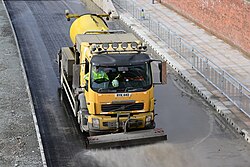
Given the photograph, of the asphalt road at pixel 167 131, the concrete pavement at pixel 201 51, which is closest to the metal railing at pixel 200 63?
the concrete pavement at pixel 201 51

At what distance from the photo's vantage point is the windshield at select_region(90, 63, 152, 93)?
17.3 m

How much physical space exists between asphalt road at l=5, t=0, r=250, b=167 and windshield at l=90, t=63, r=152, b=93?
1.85 m

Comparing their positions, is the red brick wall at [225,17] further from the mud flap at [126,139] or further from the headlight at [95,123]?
the headlight at [95,123]

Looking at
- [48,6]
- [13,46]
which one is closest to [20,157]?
[13,46]

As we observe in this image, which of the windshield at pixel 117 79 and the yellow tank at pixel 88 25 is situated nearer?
the windshield at pixel 117 79

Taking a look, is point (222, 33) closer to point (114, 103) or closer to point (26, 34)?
point (26, 34)

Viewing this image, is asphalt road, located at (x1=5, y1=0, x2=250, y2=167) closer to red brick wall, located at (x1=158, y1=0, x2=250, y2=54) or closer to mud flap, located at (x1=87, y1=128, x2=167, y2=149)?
mud flap, located at (x1=87, y1=128, x2=167, y2=149)

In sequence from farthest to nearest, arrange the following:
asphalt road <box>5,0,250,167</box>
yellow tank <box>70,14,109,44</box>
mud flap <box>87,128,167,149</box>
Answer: yellow tank <box>70,14,109,44</box> → mud flap <box>87,128,167,149</box> → asphalt road <box>5,0,250,167</box>

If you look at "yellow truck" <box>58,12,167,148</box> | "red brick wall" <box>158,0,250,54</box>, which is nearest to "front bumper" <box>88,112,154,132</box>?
"yellow truck" <box>58,12,167,148</box>

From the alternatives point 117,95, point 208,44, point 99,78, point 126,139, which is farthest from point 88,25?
point 208,44

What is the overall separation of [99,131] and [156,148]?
1.79 metres

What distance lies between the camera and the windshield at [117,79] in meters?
17.3

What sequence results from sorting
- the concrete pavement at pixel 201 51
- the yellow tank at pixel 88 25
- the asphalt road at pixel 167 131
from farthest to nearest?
1. the yellow tank at pixel 88 25
2. the concrete pavement at pixel 201 51
3. the asphalt road at pixel 167 131

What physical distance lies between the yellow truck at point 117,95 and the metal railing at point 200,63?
419cm
